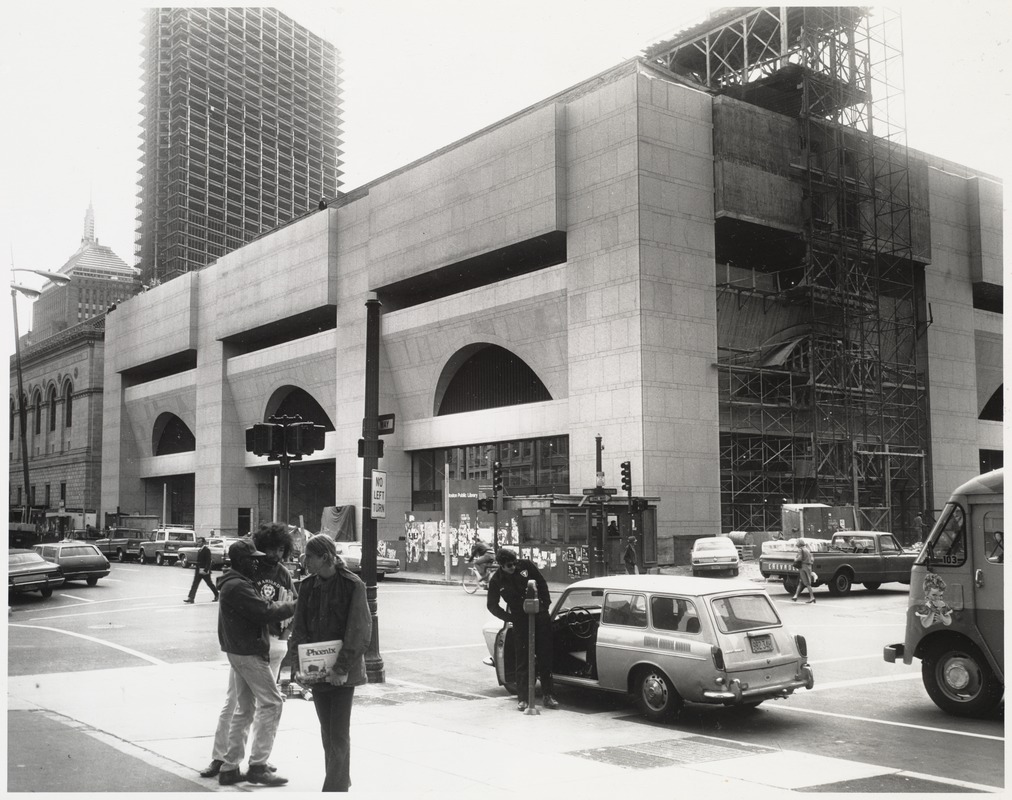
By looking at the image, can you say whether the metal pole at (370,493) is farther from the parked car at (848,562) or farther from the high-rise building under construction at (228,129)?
the parked car at (848,562)

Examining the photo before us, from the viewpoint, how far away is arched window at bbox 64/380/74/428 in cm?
7562

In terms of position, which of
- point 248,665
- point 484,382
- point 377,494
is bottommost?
point 248,665

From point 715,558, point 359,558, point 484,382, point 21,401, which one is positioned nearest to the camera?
point 715,558

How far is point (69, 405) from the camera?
76.8 meters

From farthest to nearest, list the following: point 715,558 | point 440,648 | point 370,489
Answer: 1. point 715,558
2. point 440,648
3. point 370,489

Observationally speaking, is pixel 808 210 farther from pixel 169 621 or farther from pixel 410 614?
pixel 169 621

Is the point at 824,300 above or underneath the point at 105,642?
above

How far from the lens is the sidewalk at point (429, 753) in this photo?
754cm

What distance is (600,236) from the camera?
129ft

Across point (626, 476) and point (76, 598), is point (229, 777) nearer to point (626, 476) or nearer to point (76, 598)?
point (76, 598)

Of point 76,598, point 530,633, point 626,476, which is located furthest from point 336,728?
point 626,476

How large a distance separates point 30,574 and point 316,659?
21.7 meters

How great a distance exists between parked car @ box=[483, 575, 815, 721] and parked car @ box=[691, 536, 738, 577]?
74.5 ft

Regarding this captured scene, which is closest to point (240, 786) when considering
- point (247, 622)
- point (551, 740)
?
point (247, 622)
